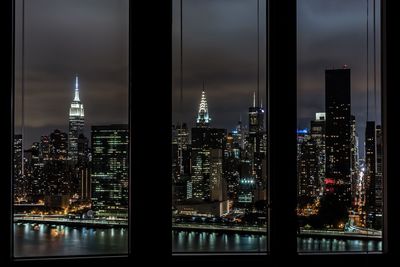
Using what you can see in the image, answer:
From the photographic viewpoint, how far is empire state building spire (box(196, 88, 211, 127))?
361cm

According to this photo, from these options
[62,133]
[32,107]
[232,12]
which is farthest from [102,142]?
[232,12]

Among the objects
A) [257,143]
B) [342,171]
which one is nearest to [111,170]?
[257,143]

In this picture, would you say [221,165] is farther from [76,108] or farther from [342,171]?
[76,108]

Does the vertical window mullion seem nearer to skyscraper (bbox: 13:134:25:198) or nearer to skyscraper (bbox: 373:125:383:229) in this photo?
skyscraper (bbox: 373:125:383:229)

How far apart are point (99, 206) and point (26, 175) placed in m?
0.53

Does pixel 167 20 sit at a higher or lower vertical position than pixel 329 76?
higher

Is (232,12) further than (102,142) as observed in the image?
Yes

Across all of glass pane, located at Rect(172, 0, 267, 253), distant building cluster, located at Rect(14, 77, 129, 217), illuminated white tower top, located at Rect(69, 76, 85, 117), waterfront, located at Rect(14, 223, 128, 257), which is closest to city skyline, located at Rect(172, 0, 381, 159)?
glass pane, located at Rect(172, 0, 267, 253)

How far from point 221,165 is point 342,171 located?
900mm

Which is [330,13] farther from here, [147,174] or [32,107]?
[32,107]

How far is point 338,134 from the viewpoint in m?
3.72

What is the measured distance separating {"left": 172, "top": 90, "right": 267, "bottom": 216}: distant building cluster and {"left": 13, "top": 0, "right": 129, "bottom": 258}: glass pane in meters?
0.44

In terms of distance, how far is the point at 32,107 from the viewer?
131 inches

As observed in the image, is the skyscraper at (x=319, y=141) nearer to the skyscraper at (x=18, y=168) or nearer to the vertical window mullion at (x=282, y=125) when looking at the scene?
the vertical window mullion at (x=282, y=125)
